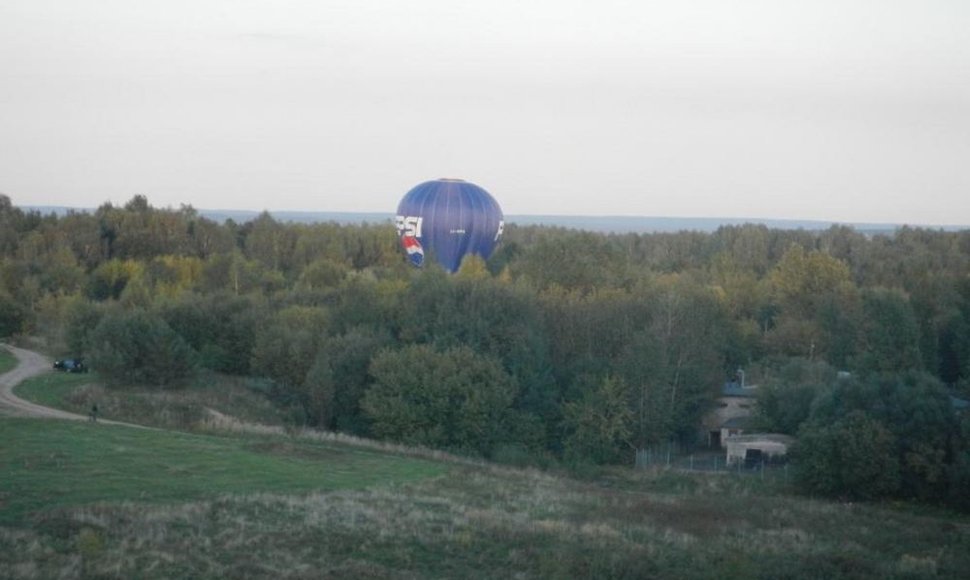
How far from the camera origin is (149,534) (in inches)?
799

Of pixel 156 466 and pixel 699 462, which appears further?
pixel 699 462

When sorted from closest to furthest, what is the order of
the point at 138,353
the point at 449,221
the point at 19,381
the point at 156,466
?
1. the point at 156,466
2. the point at 138,353
3. the point at 19,381
4. the point at 449,221

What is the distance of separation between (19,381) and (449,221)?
28.1 m

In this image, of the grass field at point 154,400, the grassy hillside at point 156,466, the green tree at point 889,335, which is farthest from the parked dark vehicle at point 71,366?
the green tree at point 889,335

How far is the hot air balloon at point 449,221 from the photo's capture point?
2557 inches

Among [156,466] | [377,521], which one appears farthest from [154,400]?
[377,521]

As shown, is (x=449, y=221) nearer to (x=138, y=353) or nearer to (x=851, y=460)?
(x=138, y=353)

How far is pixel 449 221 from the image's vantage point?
6488cm

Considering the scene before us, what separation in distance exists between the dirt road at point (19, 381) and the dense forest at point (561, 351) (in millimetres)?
1464

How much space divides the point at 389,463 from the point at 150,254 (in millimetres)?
53948

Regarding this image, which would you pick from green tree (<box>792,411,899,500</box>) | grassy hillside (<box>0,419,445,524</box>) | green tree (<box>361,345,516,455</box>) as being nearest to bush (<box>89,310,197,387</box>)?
Result: green tree (<box>361,345,516,455</box>)

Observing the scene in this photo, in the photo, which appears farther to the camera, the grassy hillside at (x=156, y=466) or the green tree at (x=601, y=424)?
the green tree at (x=601, y=424)

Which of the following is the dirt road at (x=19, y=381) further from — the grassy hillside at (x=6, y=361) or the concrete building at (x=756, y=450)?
the concrete building at (x=756, y=450)

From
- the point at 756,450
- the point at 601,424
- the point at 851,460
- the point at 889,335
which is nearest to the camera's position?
the point at 851,460
